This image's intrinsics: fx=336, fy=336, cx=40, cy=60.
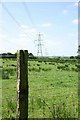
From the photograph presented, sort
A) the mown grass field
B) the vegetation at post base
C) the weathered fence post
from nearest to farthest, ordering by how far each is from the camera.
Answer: the weathered fence post, the vegetation at post base, the mown grass field

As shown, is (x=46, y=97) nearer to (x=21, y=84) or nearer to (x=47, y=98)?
(x=47, y=98)

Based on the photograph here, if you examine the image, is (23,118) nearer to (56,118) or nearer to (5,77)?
(56,118)

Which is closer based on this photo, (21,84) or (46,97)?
(21,84)

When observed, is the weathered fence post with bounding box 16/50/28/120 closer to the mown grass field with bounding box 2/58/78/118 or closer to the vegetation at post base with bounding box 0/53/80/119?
the vegetation at post base with bounding box 0/53/80/119

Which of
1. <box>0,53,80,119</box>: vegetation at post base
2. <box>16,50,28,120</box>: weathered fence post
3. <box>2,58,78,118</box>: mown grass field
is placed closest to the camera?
<box>16,50,28,120</box>: weathered fence post

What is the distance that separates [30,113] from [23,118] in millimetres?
4217

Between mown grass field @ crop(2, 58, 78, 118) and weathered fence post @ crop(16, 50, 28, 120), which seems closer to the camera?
weathered fence post @ crop(16, 50, 28, 120)

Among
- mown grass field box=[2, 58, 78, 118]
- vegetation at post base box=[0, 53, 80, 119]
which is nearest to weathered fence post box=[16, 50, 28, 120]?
vegetation at post base box=[0, 53, 80, 119]

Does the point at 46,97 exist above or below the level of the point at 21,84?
below

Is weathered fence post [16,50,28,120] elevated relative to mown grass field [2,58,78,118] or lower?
elevated

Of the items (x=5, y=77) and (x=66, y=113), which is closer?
(x=66, y=113)

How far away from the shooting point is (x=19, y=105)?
16.7ft

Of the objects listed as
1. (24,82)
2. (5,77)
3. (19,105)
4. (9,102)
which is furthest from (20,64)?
(5,77)

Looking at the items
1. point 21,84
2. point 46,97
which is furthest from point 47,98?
point 21,84
